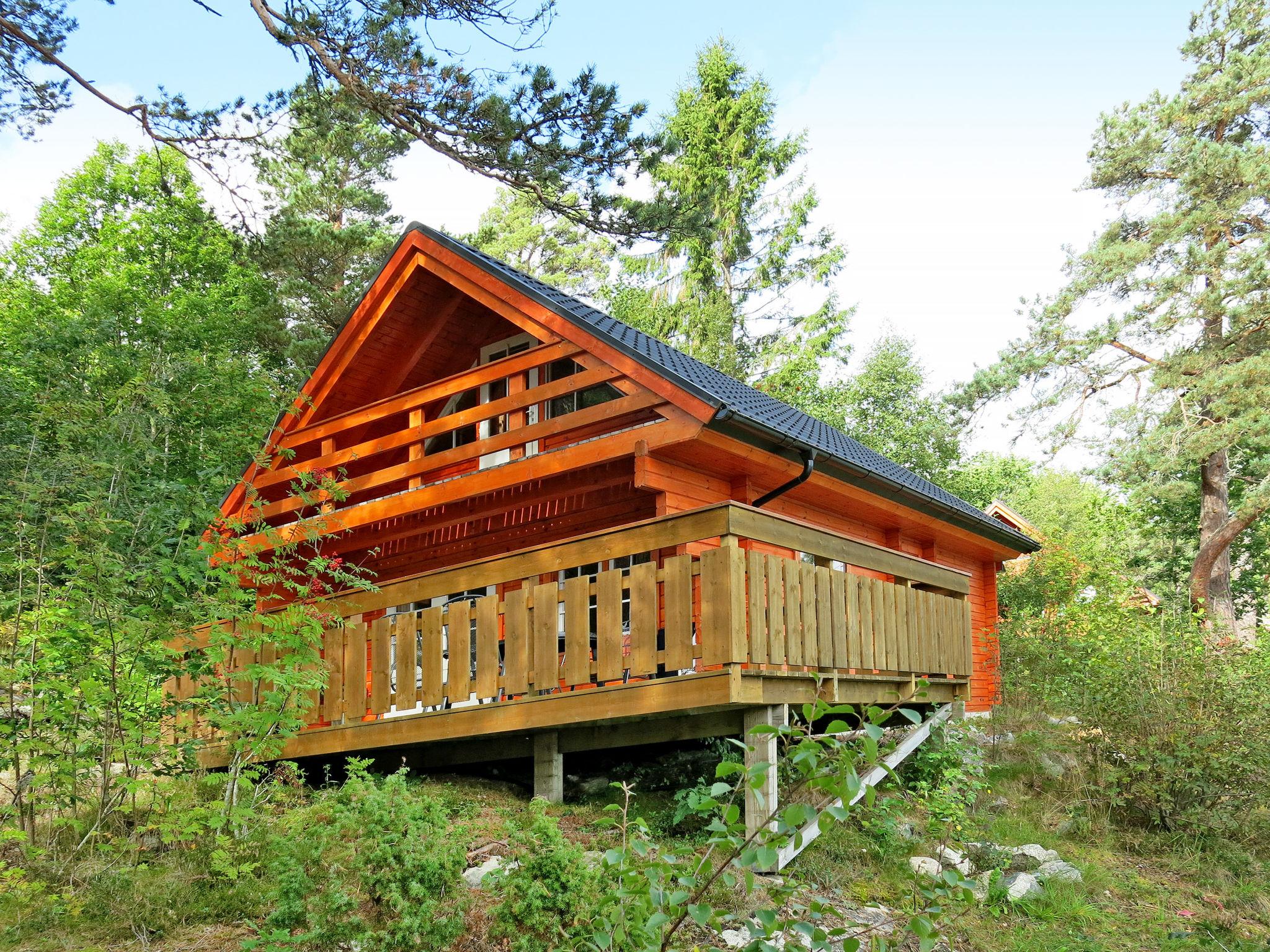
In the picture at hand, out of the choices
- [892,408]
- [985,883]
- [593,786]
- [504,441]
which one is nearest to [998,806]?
[985,883]

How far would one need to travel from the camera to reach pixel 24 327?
104 feet

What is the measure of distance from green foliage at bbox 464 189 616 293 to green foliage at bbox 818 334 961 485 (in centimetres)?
1028

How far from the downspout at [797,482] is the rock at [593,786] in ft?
9.73

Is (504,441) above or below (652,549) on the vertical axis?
above

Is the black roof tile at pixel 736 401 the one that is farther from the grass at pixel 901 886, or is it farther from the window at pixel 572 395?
the grass at pixel 901 886

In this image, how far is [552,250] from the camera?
130ft

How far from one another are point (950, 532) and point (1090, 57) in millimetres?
18530

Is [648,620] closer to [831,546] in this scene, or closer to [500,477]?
[831,546]

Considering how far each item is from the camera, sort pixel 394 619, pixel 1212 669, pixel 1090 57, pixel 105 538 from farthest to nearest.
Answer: pixel 1090 57, pixel 1212 669, pixel 394 619, pixel 105 538

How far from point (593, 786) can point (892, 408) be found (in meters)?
30.7

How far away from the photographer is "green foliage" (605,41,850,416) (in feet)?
102

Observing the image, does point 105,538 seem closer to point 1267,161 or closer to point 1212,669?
point 1212,669

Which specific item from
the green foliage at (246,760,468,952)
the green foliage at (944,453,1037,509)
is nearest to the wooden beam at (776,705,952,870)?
the green foliage at (246,760,468,952)

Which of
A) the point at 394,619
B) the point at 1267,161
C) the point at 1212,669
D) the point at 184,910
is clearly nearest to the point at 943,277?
the point at 1267,161
